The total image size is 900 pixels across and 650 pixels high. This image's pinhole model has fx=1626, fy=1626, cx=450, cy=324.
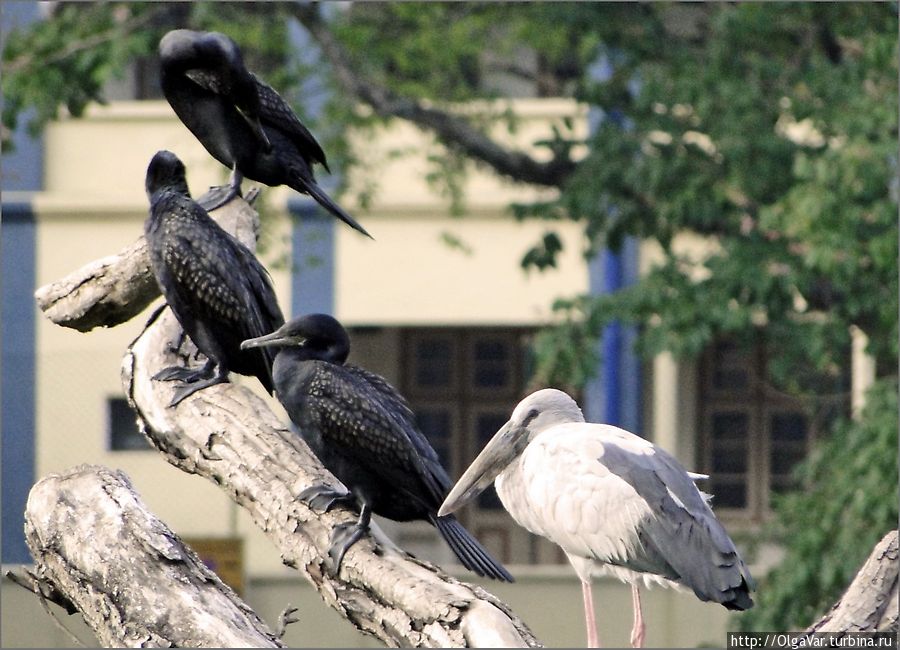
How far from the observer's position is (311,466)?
3.22 meters

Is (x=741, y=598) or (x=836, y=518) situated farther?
(x=836, y=518)

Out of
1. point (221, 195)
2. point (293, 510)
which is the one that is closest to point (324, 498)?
point (293, 510)

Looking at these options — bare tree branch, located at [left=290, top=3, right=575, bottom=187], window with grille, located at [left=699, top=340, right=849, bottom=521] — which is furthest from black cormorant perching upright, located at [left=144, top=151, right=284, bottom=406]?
window with grille, located at [left=699, top=340, right=849, bottom=521]

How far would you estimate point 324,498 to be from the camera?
3078 mm

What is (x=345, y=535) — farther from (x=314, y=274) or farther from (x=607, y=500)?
(x=314, y=274)

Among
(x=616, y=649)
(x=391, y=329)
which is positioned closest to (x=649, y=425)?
(x=391, y=329)

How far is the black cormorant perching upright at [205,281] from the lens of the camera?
10.9ft

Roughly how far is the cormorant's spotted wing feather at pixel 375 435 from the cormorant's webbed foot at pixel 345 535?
92 mm

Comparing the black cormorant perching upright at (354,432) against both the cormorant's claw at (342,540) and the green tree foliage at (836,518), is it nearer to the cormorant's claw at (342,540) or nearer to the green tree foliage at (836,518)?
the cormorant's claw at (342,540)

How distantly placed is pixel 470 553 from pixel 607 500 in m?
0.26

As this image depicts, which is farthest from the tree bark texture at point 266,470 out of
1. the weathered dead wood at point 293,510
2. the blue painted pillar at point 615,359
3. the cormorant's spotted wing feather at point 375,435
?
the blue painted pillar at point 615,359

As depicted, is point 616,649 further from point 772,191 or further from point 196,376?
point 196,376

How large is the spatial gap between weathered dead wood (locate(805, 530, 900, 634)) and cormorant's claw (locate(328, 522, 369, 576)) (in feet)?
2.75

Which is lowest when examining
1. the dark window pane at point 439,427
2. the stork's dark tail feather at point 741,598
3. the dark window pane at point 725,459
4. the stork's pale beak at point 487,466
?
the dark window pane at point 725,459
